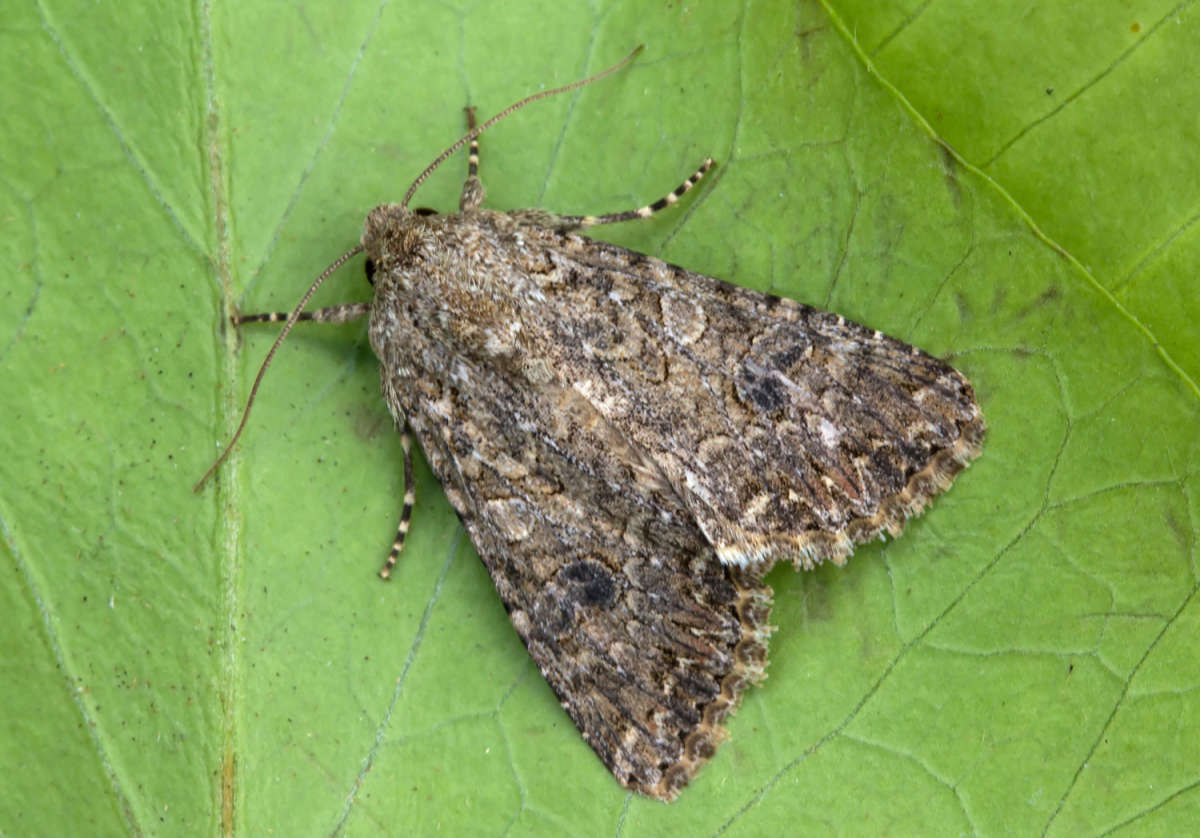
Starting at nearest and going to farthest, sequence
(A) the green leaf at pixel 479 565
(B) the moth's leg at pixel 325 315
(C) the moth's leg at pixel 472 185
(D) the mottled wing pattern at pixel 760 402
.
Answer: (A) the green leaf at pixel 479 565 → (D) the mottled wing pattern at pixel 760 402 → (B) the moth's leg at pixel 325 315 → (C) the moth's leg at pixel 472 185

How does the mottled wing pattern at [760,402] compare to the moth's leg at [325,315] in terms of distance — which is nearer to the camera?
the mottled wing pattern at [760,402]

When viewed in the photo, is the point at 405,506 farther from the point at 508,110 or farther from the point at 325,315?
the point at 508,110

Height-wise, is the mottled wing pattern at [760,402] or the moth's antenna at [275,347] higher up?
the mottled wing pattern at [760,402]

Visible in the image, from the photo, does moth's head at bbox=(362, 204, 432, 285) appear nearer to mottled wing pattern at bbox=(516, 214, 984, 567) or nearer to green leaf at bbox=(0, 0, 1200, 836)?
green leaf at bbox=(0, 0, 1200, 836)

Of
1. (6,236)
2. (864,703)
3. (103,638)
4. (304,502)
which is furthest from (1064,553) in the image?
(6,236)

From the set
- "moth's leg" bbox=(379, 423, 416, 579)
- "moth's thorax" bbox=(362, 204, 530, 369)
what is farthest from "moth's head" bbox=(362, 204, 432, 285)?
"moth's leg" bbox=(379, 423, 416, 579)

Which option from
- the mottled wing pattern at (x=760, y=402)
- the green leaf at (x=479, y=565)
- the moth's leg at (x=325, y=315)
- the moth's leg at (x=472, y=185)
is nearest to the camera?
the green leaf at (x=479, y=565)

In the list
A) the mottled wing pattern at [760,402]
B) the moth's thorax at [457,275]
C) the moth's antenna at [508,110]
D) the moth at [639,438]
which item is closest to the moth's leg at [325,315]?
the moth at [639,438]

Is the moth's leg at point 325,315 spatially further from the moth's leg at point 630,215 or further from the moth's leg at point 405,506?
the moth's leg at point 630,215

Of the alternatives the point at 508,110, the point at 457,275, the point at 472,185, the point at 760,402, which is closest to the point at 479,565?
the point at 457,275
